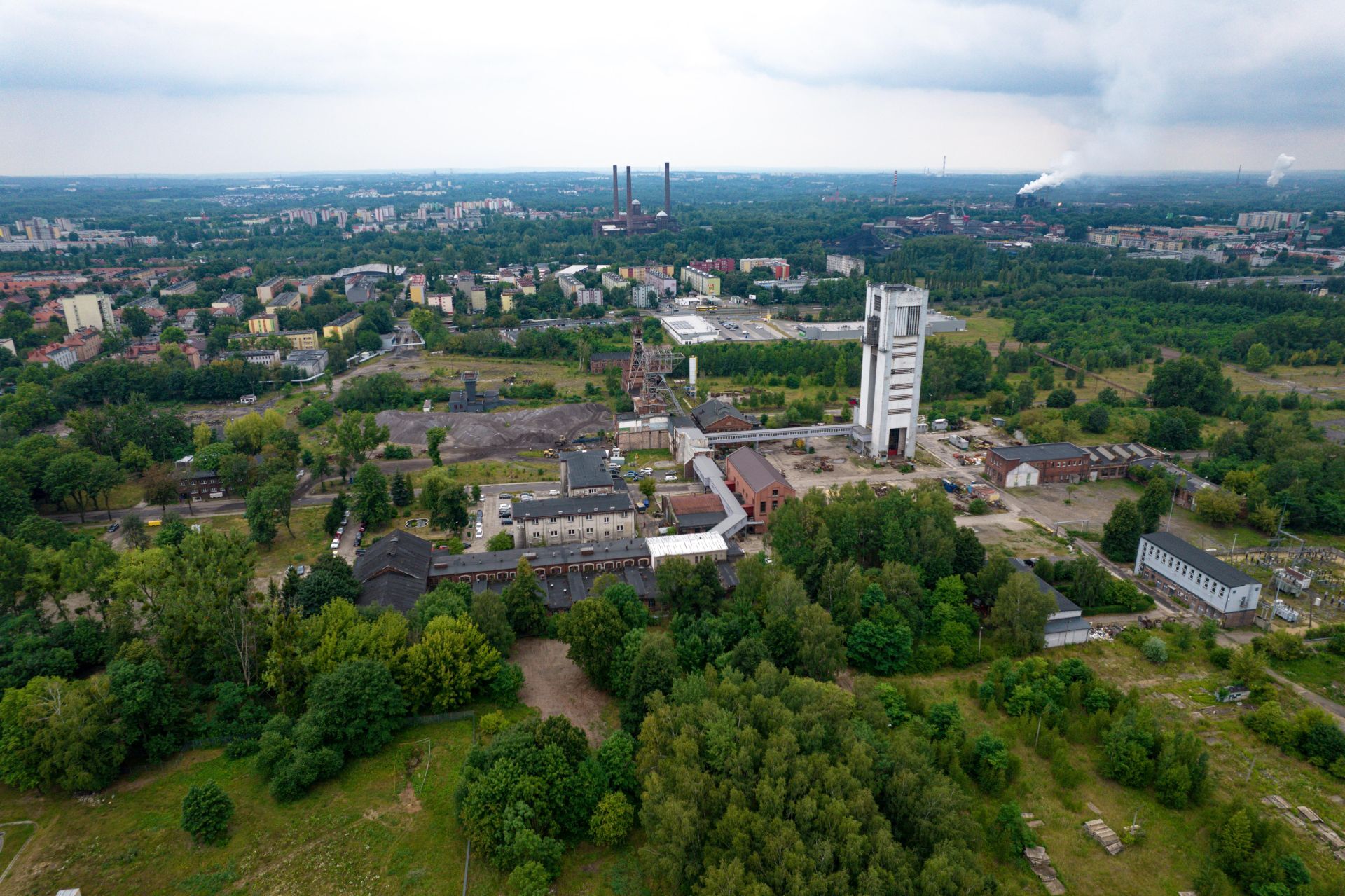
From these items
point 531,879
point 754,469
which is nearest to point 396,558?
point 531,879

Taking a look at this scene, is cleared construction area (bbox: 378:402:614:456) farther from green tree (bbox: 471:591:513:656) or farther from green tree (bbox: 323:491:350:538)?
green tree (bbox: 471:591:513:656)

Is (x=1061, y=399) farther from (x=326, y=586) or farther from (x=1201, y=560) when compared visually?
(x=326, y=586)

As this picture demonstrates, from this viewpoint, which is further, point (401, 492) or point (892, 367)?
point (892, 367)

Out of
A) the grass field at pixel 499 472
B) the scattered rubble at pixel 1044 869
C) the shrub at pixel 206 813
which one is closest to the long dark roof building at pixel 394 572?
the shrub at pixel 206 813

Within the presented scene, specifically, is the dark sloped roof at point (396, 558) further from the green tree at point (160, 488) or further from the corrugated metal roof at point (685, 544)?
the green tree at point (160, 488)

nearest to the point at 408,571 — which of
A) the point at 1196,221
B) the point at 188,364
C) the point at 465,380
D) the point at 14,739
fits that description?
the point at 14,739

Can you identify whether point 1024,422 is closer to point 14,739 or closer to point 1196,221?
point 14,739
